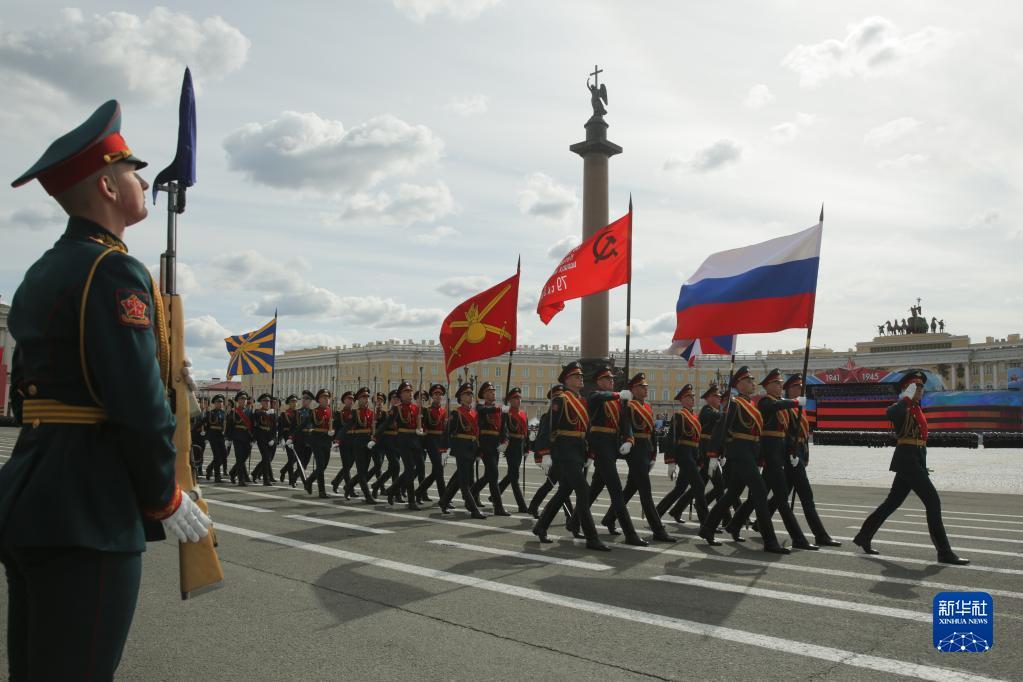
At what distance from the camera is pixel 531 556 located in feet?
27.8

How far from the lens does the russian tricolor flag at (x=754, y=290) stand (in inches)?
433

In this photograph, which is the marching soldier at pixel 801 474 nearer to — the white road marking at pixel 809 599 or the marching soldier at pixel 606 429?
the marching soldier at pixel 606 429

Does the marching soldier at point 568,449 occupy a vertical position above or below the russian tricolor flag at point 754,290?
below

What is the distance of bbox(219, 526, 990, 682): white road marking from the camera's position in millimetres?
4578

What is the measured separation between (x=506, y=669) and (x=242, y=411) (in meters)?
16.6

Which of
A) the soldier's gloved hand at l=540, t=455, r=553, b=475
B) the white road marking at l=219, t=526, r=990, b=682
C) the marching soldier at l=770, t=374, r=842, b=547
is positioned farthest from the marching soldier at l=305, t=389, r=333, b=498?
the marching soldier at l=770, t=374, r=842, b=547

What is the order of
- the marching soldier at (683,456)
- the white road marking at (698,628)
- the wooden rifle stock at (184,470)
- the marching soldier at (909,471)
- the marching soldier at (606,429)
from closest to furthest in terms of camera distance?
the wooden rifle stock at (184,470), the white road marking at (698,628), the marching soldier at (909,471), the marching soldier at (606,429), the marching soldier at (683,456)

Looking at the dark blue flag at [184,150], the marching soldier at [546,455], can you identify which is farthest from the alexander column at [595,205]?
the dark blue flag at [184,150]

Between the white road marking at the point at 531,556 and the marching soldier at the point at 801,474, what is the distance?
272 cm

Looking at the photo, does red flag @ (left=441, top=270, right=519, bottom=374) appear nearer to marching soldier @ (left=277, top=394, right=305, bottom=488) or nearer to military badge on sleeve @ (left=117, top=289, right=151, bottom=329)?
marching soldier @ (left=277, top=394, right=305, bottom=488)

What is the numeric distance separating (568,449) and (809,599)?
12.2ft

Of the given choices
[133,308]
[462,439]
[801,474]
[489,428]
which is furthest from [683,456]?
[133,308]

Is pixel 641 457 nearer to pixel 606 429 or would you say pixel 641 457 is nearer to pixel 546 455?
pixel 606 429

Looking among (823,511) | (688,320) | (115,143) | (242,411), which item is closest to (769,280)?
(688,320)
